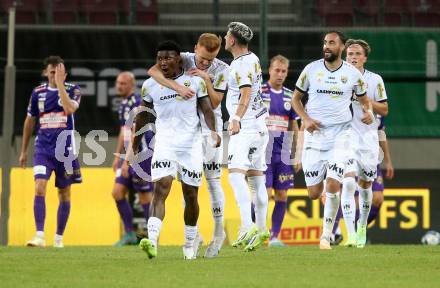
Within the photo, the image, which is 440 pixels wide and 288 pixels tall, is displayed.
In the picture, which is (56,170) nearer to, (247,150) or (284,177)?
(284,177)

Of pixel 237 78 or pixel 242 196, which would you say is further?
pixel 242 196

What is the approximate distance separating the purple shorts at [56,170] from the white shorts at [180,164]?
4944mm

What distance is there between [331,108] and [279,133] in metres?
3.01

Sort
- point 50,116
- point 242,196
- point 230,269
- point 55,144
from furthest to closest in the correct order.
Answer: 1. point 50,116
2. point 55,144
3. point 242,196
4. point 230,269

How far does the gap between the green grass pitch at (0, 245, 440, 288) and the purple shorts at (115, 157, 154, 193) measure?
397 centimetres

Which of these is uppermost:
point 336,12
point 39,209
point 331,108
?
point 336,12

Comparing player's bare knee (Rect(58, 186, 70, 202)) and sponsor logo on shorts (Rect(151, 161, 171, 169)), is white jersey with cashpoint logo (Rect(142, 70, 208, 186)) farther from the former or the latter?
player's bare knee (Rect(58, 186, 70, 202))

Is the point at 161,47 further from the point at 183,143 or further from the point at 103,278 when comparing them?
the point at 103,278

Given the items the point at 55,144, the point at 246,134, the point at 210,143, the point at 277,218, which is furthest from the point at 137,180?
the point at 210,143

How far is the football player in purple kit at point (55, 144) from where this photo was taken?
51.4 feet

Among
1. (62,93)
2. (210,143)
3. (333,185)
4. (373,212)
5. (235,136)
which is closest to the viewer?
(210,143)

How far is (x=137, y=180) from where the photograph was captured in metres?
17.2

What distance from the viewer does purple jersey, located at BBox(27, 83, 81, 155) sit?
15.7m

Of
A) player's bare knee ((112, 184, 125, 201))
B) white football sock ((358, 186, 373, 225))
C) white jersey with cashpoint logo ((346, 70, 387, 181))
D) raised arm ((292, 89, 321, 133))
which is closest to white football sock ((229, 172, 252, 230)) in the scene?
raised arm ((292, 89, 321, 133))
